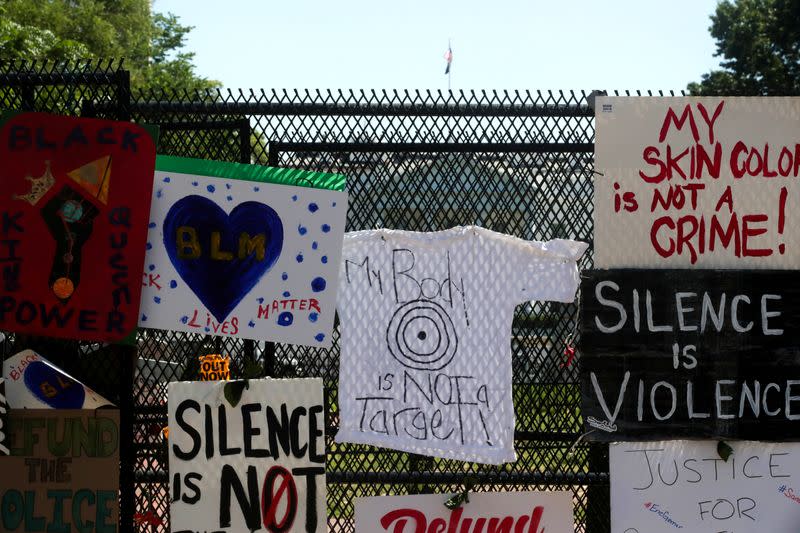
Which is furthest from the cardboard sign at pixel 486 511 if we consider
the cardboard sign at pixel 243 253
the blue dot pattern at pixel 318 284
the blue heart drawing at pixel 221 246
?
the blue heart drawing at pixel 221 246

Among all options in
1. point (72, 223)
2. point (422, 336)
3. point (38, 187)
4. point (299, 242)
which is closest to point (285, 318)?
point (299, 242)

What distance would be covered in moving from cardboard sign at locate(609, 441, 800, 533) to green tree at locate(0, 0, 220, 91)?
18.8 meters

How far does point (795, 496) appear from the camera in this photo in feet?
12.5

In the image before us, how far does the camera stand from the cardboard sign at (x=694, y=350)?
146 inches

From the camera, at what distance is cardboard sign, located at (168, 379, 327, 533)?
3.73 meters

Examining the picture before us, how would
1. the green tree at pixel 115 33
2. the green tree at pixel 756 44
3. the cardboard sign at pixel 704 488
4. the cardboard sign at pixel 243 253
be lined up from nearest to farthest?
the cardboard sign at pixel 243 253 < the cardboard sign at pixel 704 488 < the green tree at pixel 115 33 < the green tree at pixel 756 44

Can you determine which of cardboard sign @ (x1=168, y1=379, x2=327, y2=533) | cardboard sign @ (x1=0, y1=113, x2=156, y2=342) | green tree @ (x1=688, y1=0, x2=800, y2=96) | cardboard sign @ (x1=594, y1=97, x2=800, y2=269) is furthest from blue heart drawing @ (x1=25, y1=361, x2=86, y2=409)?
green tree @ (x1=688, y1=0, x2=800, y2=96)

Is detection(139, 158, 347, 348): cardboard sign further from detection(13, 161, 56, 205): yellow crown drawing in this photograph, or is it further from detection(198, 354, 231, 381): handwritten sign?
detection(13, 161, 56, 205): yellow crown drawing

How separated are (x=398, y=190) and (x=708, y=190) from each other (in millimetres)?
1178

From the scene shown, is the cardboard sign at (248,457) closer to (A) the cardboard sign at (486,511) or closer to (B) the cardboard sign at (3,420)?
(A) the cardboard sign at (486,511)

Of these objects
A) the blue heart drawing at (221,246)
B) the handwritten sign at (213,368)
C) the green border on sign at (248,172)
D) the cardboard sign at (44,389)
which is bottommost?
the cardboard sign at (44,389)

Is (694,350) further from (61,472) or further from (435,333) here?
(61,472)

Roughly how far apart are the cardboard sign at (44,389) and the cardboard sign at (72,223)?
6.2 inches

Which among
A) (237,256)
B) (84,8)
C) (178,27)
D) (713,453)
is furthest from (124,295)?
(178,27)
